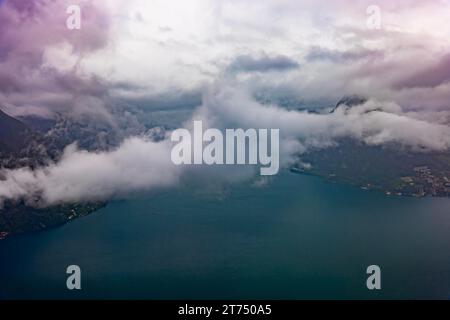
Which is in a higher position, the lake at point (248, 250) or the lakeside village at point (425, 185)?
the lakeside village at point (425, 185)

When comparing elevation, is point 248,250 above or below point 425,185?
below

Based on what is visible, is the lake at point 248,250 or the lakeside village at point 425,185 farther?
the lakeside village at point 425,185

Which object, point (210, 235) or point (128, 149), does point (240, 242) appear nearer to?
point (210, 235)

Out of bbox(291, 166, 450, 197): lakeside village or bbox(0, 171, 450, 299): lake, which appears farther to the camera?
bbox(291, 166, 450, 197): lakeside village

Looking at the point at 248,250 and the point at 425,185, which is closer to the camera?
the point at 248,250

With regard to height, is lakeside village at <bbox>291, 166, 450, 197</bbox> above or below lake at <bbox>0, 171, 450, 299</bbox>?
above

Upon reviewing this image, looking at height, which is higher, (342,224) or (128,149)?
(128,149)
